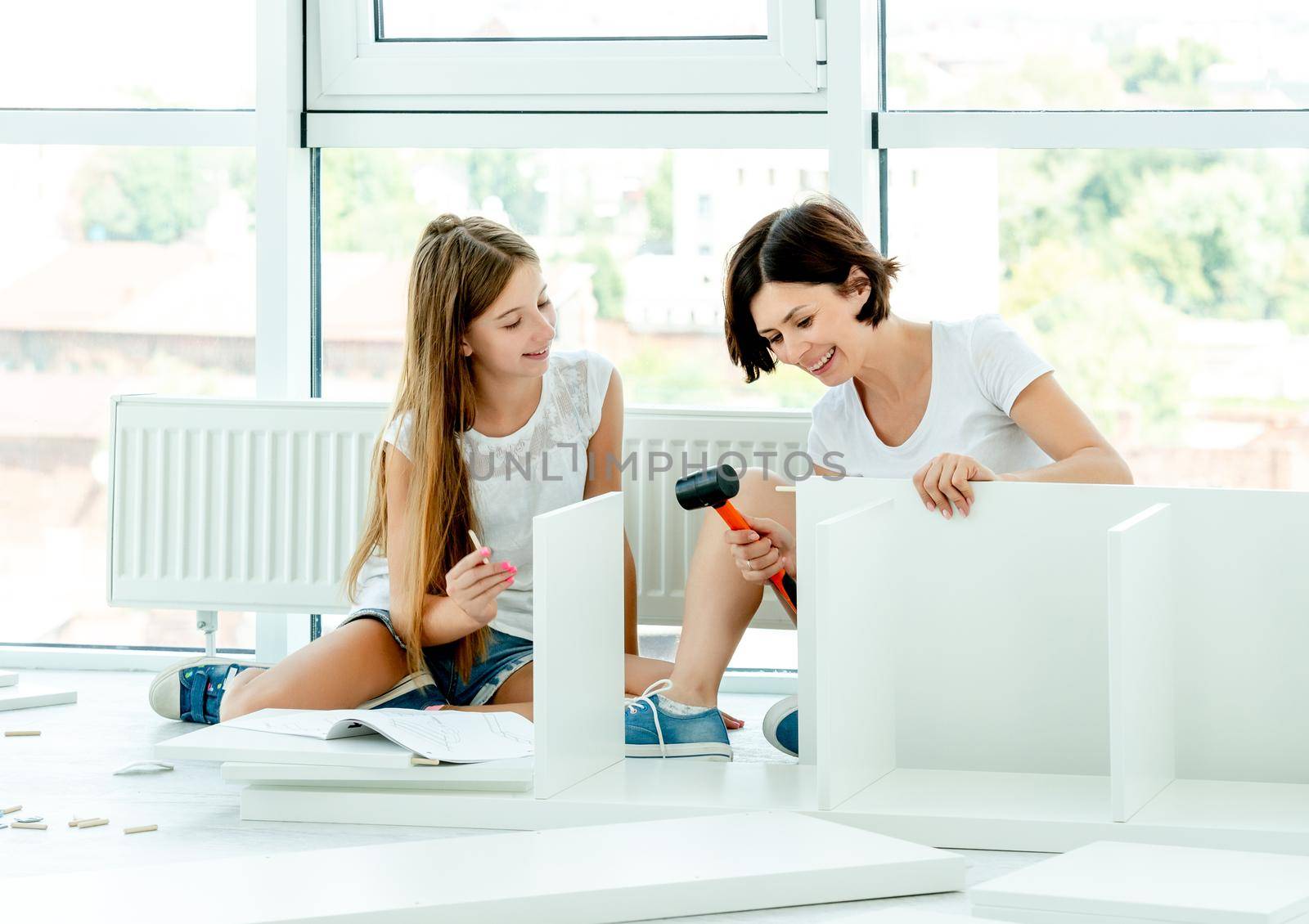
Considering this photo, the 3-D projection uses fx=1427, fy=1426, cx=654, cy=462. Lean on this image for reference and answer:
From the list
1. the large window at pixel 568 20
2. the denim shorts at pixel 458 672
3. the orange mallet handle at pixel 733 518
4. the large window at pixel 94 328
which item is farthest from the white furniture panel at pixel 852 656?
the large window at pixel 94 328

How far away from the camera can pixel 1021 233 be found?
88.0 inches

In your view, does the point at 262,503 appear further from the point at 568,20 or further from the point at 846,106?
the point at 846,106

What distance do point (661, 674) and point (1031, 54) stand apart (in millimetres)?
1122

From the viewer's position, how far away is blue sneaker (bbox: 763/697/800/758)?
1725 millimetres

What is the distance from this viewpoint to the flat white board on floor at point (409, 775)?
1.48 m

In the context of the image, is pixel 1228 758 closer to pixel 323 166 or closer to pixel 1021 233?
pixel 1021 233

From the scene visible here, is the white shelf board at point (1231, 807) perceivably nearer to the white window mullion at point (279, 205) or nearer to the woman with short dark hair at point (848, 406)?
the woman with short dark hair at point (848, 406)

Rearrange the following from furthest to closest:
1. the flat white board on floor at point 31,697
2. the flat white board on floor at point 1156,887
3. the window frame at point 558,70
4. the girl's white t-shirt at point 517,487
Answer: the window frame at point 558,70
the flat white board on floor at point 31,697
the girl's white t-shirt at point 517,487
the flat white board on floor at point 1156,887

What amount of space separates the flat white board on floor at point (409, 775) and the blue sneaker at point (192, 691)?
54 cm

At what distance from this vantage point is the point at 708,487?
1.56 metres

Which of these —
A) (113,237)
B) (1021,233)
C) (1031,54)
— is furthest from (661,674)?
(113,237)

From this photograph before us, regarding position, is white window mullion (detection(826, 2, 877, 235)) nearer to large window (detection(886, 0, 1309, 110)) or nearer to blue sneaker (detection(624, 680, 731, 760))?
large window (detection(886, 0, 1309, 110))

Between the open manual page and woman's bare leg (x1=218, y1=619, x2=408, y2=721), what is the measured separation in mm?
125

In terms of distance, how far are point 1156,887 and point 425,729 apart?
2.59ft
